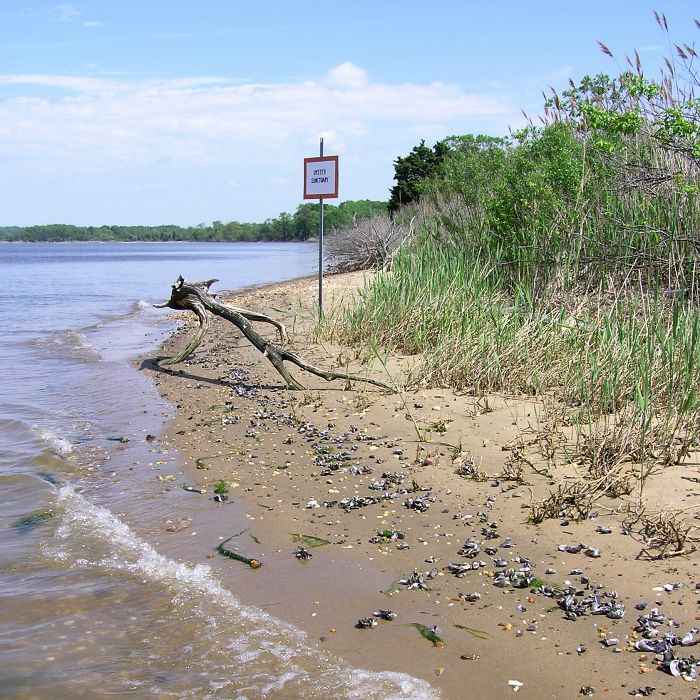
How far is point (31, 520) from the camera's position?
18.9 ft

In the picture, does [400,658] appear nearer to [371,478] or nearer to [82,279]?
[371,478]

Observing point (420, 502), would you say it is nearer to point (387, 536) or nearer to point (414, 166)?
point (387, 536)

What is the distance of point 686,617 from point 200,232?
186m

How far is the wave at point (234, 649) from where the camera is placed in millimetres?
3426

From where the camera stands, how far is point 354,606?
416 centimetres

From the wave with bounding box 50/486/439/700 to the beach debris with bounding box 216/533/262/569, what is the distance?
22 centimetres

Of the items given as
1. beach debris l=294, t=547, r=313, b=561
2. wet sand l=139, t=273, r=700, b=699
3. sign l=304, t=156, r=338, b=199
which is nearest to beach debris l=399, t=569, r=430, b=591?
wet sand l=139, t=273, r=700, b=699

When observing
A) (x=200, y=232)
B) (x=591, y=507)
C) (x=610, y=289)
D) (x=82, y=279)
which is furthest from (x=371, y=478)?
(x=200, y=232)

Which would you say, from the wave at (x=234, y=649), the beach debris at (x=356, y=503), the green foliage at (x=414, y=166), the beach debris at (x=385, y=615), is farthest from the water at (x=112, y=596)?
the green foliage at (x=414, y=166)

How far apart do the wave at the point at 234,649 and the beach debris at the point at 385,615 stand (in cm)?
42

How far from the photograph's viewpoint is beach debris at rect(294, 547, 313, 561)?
15.8ft

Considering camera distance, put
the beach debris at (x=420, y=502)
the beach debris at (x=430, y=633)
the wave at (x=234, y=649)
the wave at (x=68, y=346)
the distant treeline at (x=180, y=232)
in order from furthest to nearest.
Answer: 1. the distant treeline at (x=180, y=232)
2. the wave at (x=68, y=346)
3. the beach debris at (x=420, y=502)
4. the beach debris at (x=430, y=633)
5. the wave at (x=234, y=649)

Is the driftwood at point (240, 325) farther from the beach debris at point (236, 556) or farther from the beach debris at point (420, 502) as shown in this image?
the beach debris at point (236, 556)

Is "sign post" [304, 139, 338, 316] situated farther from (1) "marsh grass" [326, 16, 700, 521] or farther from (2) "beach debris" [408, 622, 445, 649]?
(2) "beach debris" [408, 622, 445, 649]
